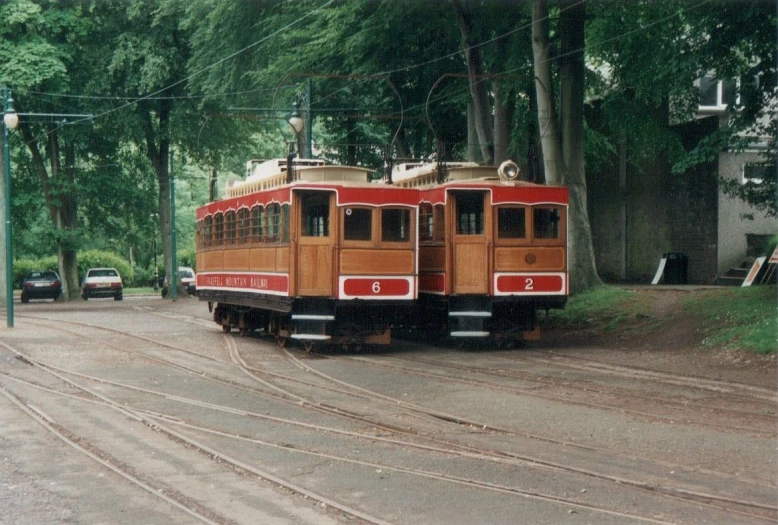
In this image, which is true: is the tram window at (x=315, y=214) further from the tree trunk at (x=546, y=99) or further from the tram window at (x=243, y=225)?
the tree trunk at (x=546, y=99)

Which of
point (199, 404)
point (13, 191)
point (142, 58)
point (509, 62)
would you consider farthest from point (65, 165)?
point (199, 404)

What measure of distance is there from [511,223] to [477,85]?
26.3ft

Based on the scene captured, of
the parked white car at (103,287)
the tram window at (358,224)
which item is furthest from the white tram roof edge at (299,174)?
the parked white car at (103,287)

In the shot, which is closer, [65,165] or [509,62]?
[509,62]

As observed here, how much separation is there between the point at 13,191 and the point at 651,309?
34.5m

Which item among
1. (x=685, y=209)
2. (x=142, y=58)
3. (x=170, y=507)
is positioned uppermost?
(x=142, y=58)

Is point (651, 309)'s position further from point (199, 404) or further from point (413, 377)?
point (199, 404)

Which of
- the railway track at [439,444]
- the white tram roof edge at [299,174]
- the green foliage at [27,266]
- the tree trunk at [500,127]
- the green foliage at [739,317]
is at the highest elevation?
the tree trunk at [500,127]

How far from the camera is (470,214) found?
74.4 ft

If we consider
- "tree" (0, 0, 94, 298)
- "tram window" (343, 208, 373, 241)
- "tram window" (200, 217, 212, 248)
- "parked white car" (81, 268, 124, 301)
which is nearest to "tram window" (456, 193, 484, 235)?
"tram window" (343, 208, 373, 241)

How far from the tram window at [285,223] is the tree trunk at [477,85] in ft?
28.6

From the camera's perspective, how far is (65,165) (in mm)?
50438

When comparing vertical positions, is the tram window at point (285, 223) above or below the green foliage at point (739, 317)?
above

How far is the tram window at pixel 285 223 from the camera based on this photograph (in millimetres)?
22125
